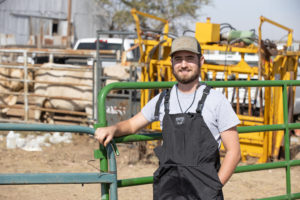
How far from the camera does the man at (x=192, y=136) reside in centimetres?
255

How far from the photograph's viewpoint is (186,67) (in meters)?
2.70

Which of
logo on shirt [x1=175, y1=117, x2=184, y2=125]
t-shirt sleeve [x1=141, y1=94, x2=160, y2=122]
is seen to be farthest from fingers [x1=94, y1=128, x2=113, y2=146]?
logo on shirt [x1=175, y1=117, x2=184, y2=125]

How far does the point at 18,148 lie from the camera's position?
8391mm

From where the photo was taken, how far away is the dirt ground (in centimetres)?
572

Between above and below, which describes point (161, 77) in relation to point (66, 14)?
below

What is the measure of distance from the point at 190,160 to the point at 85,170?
4680 mm

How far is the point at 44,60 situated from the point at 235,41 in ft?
23.3

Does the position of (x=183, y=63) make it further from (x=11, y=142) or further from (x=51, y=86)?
(x=51, y=86)

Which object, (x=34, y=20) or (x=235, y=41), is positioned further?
(x=34, y=20)

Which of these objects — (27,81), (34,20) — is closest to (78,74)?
(27,81)

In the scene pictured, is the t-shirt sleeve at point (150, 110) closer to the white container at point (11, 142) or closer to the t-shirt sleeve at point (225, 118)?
the t-shirt sleeve at point (225, 118)

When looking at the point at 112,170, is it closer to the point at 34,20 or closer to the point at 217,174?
the point at 217,174

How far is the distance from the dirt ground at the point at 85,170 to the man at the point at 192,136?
7.67 ft

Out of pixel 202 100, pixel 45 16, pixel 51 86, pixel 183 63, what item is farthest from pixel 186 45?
pixel 45 16
